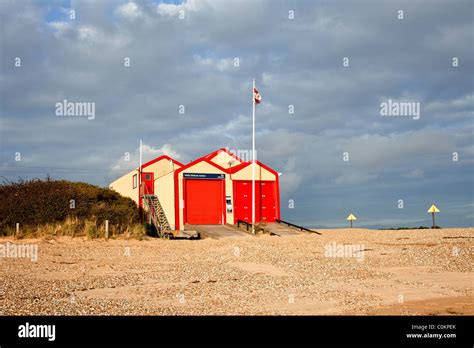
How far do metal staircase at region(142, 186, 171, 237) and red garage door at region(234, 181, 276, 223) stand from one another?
5.27 meters

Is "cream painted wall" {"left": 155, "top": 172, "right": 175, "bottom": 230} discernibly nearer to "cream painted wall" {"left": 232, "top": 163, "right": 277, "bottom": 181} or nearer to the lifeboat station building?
the lifeboat station building

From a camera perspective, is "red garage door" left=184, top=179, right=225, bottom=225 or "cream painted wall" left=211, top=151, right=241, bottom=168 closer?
"red garage door" left=184, top=179, right=225, bottom=225

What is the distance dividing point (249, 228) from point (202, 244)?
864cm

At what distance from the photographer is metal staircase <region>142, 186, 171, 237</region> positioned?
3218cm

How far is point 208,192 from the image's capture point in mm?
35031

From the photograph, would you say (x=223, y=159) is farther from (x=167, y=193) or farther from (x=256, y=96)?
(x=256, y=96)

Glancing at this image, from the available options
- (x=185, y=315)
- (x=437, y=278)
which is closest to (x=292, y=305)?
(x=185, y=315)

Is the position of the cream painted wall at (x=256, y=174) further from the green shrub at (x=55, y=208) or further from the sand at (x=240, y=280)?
the sand at (x=240, y=280)

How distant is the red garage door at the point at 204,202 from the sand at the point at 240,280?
12.0 m

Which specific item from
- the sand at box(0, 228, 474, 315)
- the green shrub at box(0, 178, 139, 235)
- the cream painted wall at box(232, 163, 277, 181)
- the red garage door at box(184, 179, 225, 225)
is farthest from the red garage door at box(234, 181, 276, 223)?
the sand at box(0, 228, 474, 315)

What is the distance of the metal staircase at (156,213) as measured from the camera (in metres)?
32.2

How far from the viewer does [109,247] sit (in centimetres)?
2158

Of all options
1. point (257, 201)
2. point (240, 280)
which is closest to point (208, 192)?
point (257, 201)
